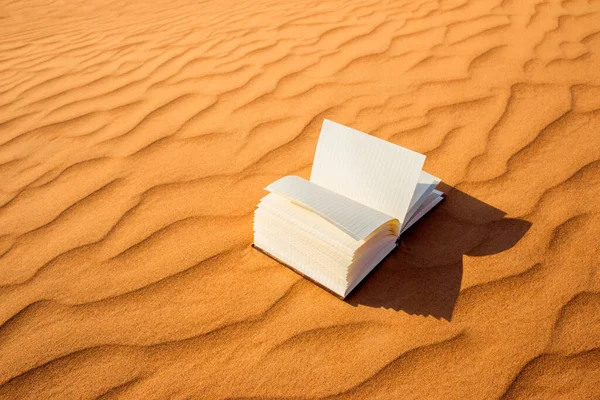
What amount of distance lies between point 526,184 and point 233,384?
4.65 ft

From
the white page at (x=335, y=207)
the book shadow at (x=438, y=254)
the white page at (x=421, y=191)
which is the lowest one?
the book shadow at (x=438, y=254)

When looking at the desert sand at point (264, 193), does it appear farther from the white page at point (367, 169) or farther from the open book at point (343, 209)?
the white page at point (367, 169)

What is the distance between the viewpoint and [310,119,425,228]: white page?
5.10ft

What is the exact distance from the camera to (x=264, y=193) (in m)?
2.01

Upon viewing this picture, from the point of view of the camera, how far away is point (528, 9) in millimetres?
3455

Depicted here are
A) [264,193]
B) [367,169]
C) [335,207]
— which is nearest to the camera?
[335,207]

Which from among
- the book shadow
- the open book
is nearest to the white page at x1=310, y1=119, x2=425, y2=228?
the open book

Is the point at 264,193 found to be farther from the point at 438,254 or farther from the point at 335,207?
the point at 438,254

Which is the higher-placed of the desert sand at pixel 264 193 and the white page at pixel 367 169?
the white page at pixel 367 169

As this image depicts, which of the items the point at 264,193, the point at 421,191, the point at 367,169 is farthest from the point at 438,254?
the point at 264,193

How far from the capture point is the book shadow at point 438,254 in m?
1.49

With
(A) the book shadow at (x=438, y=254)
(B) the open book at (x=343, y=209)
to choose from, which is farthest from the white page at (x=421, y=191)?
(A) the book shadow at (x=438, y=254)

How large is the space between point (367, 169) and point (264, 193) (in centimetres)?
54

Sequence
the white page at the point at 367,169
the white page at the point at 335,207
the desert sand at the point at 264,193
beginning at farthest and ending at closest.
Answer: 1. the white page at the point at 367,169
2. the white page at the point at 335,207
3. the desert sand at the point at 264,193
